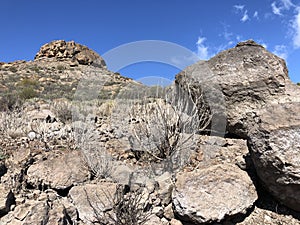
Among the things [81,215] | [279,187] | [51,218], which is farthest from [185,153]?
[51,218]

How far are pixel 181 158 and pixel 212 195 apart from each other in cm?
108

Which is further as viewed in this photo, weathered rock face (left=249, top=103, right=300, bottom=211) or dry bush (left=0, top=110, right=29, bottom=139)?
dry bush (left=0, top=110, right=29, bottom=139)

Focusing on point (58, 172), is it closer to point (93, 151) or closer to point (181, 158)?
point (93, 151)

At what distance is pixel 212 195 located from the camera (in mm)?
2814

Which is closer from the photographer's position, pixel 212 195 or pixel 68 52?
pixel 212 195

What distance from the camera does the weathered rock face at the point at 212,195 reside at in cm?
272

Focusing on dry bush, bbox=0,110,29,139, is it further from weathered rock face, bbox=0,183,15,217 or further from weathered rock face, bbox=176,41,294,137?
weathered rock face, bbox=176,41,294,137

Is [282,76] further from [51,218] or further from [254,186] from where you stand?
[51,218]

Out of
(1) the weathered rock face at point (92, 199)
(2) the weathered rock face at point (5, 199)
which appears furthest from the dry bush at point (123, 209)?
(2) the weathered rock face at point (5, 199)

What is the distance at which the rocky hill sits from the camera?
8.89 ft

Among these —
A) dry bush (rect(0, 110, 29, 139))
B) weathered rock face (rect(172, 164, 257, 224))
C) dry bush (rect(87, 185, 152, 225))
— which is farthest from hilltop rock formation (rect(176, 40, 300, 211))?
dry bush (rect(0, 110, 29, 139))

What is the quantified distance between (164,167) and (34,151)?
194cm

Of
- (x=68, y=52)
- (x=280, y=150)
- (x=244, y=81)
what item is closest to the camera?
(x=280, y=150)

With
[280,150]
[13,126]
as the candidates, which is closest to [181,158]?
[280,150]
